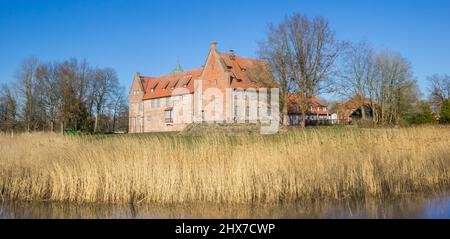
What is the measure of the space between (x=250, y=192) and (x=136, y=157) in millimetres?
2957

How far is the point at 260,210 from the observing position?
21.8ft

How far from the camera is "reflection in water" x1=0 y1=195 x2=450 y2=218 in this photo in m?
6.35

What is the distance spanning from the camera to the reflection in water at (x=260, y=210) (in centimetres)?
635

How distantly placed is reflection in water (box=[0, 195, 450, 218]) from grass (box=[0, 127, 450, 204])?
35 centimetres

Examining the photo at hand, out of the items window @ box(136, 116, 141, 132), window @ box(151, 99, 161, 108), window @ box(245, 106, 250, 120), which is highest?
window @ box(151, 99, 161, 108)

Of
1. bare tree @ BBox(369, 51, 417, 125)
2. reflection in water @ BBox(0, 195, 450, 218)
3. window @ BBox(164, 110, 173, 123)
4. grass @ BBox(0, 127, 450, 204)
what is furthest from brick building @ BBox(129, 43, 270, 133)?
reflection in water @ BBox(0, 195, 450, 218)

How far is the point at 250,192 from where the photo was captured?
719 cm

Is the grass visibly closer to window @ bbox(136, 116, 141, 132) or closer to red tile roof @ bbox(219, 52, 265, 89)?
red tile roof @ bbox(219, 52, 265, 89)

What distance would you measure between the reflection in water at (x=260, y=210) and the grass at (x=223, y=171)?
350 mm

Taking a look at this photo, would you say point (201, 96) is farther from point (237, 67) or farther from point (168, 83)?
point (168, 83)

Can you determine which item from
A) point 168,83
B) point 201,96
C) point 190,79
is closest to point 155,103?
point 168,83

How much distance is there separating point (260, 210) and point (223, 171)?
1337mm
